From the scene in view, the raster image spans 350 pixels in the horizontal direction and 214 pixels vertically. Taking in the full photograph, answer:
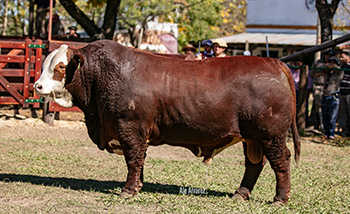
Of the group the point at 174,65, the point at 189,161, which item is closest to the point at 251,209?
the point at 174,65

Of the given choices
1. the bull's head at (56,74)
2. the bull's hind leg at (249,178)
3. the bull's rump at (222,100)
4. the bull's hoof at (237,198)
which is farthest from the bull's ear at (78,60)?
the bull's hoof at (237,198)

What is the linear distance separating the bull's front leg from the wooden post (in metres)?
7.71

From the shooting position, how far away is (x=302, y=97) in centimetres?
1310

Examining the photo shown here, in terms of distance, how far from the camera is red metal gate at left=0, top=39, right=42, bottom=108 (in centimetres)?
1222

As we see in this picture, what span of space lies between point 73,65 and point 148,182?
6.97ft

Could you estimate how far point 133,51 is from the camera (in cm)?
640

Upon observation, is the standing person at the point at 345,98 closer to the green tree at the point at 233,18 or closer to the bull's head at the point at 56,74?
the bull's head at the point at 56,74

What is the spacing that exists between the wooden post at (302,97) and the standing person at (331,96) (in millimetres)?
517

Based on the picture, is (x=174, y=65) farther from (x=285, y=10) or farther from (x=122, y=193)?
(x=285, y=10)

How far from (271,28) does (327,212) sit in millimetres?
21802

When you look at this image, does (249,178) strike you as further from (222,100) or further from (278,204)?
(222,100)

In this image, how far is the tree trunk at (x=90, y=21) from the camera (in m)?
15.2

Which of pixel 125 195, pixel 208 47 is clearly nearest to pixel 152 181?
pixel 125 195

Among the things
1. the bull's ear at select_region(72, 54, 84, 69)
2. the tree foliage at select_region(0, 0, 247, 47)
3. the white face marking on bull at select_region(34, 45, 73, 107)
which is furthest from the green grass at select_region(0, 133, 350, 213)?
the tree foliage at select_region(0, 0, 247, 47)
